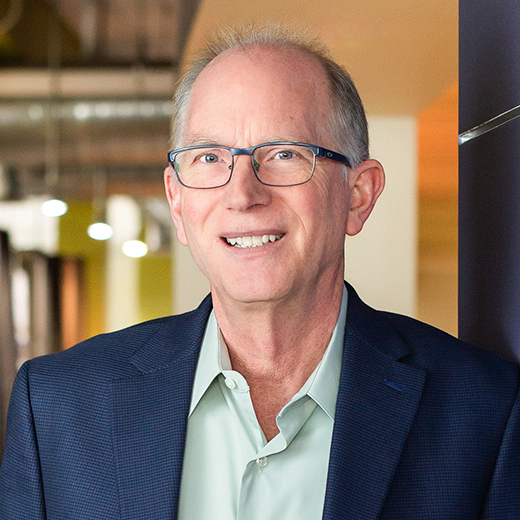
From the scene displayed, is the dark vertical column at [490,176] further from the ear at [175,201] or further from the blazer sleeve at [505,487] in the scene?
the ear at [175,201]

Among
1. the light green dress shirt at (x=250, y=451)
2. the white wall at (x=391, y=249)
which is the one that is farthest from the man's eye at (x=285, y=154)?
the white wall at (x=391, y=249)

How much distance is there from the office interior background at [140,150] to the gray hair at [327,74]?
98 cm

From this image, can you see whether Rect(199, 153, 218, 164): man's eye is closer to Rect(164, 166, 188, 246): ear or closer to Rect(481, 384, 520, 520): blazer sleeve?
Rect(164, 166, 188, 246): ear

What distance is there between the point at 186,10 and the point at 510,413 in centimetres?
292

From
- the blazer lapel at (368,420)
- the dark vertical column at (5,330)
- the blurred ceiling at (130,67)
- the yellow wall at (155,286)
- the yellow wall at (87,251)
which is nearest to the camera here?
the blazer lapel at (368,420)

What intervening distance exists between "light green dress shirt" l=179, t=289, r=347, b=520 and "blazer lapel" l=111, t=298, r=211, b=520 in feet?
0.14

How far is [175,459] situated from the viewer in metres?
1.28

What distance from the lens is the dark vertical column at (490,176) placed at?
1362mm

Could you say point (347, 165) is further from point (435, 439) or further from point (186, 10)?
point (186, 10)

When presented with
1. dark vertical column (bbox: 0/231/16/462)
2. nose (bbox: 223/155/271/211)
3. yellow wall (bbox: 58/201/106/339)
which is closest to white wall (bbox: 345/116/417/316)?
nose (bbox: 223/155/271/211)

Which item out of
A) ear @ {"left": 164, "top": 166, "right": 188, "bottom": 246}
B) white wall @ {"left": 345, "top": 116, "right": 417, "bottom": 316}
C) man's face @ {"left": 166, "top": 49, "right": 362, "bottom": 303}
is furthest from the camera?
white wall @ {"left": 345, "top": 116, "right": 417, "bottom": 316}

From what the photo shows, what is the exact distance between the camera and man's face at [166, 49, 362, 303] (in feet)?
4.33

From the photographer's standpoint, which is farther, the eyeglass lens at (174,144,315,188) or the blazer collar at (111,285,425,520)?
the eyeglass lens at (174,144,315,188)

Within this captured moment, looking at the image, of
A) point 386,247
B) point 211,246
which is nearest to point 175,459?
point 211,246
